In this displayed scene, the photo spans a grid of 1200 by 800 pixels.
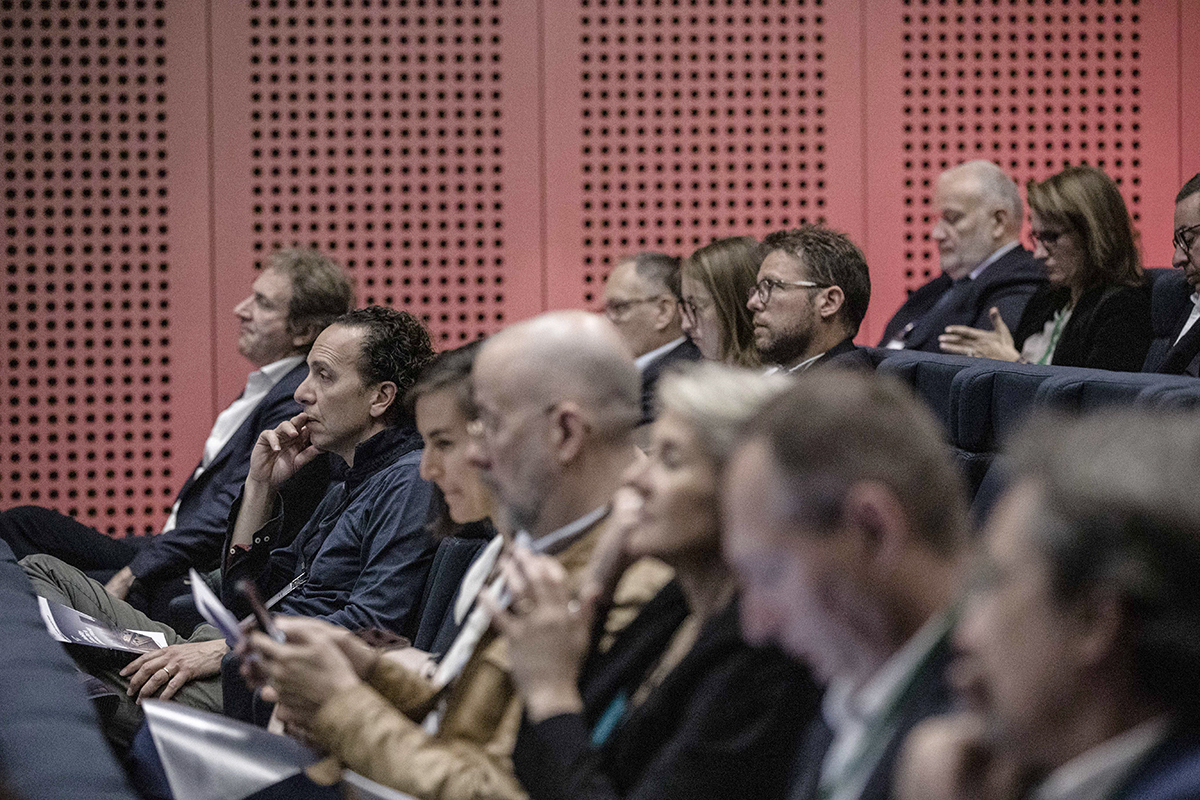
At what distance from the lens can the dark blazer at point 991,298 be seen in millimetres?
4520

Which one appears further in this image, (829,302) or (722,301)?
(722,301)

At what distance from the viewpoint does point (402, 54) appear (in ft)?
17.3

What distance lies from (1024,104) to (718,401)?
4.54m

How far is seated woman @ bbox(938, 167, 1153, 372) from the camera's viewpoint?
369 cm

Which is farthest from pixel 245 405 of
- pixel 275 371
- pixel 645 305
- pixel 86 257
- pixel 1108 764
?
pixel 1108 764

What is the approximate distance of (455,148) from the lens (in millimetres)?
5312

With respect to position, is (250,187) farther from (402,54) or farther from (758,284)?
(758,284)

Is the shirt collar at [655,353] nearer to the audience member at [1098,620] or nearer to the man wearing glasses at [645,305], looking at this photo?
the man wearing glasses at [645,305]

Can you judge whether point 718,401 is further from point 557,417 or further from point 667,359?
point 667,359

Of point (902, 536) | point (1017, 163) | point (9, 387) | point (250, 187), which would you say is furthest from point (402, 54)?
point (902, 536)

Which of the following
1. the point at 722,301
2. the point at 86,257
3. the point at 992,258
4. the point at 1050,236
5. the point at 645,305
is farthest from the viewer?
the point at 86,257

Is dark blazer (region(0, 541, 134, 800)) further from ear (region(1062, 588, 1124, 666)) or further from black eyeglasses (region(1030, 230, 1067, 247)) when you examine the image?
black eyeglasses (region(1030, 230, 1067, 247))

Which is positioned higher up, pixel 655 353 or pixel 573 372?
pixel 573 372

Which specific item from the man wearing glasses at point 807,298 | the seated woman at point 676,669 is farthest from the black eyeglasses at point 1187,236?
the seated woman at point 676,669
